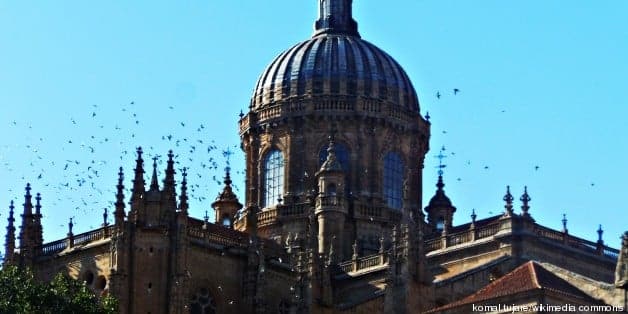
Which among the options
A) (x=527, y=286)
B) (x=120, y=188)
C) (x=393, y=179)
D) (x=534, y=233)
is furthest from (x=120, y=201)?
(x=527, y=286)

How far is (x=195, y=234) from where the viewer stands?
86812 millimetres

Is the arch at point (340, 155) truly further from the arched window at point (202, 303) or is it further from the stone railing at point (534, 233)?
the arched window at point (202, 303)

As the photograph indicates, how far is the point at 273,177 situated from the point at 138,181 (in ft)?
56.5

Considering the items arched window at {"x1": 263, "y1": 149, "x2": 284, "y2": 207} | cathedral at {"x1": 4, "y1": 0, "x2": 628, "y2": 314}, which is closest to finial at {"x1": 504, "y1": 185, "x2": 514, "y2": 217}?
cathedral at {"x1": 4, "y1": 0, "x2": 628, "y2": 314}

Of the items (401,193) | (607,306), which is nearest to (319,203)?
(401,193)

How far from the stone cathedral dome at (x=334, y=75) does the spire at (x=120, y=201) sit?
702 inches

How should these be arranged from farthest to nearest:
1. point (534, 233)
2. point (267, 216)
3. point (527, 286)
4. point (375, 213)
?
point (267, 216)
point (375, 213)
point (534, 233)
point (527, 286)

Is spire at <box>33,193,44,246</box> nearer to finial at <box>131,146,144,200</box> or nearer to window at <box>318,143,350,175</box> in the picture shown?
finial at <box>131,146,144,200</box>

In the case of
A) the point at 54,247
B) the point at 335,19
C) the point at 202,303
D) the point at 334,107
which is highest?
the point at 335,19

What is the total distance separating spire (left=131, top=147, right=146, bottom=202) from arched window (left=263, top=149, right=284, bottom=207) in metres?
16.0

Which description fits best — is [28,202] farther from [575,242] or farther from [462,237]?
[575,242]

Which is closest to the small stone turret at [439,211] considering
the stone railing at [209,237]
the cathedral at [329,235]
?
the cathedral at [329,235]

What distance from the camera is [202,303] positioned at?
86.2m

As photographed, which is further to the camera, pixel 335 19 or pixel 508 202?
pixel 335 19
